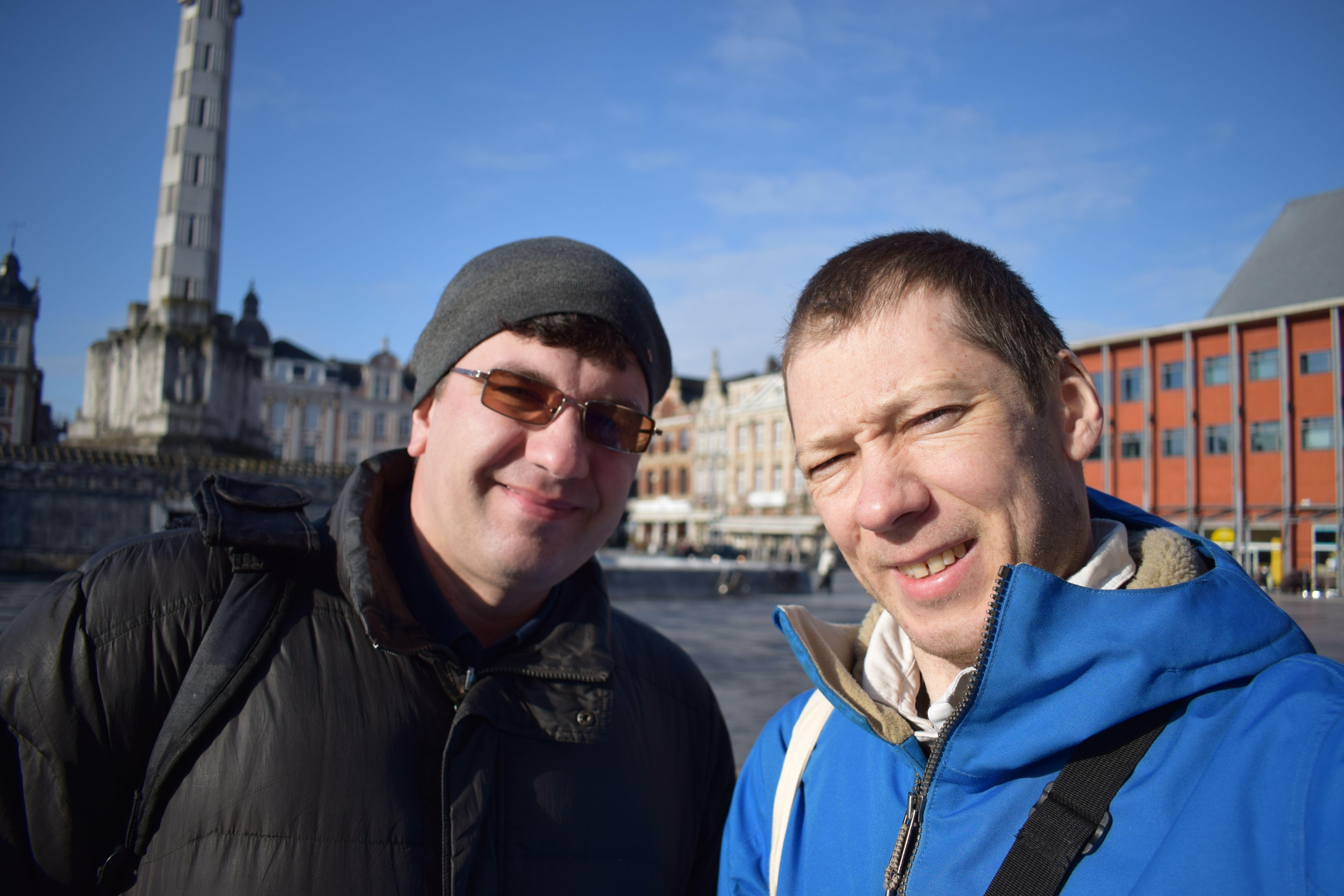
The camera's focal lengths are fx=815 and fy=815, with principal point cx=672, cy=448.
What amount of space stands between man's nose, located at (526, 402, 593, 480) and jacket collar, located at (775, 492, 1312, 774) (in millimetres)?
1055

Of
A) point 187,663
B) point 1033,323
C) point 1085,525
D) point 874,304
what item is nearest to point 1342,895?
point 1085,525

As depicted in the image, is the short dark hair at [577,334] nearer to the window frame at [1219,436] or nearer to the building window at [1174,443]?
the window frame at [1219,436]

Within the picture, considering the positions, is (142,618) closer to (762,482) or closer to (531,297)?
(531,297)

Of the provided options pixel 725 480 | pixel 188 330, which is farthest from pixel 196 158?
pixel 725 480

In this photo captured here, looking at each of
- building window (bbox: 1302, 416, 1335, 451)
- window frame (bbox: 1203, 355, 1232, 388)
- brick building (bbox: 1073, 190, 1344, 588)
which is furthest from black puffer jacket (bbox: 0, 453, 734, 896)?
window frame (bbox: 1203, 355, 1232, 388)

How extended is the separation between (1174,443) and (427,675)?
4280 cm

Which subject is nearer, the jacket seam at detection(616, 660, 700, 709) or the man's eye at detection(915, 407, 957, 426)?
the man's eye at detection(915, 407, 957, 426)

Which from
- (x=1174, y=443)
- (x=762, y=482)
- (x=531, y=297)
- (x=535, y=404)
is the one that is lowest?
(x=535, y=404)

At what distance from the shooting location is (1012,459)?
1.43m

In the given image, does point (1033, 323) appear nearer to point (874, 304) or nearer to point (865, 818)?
point (874, 304)

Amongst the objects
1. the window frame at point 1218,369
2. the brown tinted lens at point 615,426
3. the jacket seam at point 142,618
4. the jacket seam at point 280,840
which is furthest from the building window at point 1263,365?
the jacket seam at point 142,618

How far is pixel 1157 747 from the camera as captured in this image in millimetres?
1201

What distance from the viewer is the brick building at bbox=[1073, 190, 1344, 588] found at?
1313 inches

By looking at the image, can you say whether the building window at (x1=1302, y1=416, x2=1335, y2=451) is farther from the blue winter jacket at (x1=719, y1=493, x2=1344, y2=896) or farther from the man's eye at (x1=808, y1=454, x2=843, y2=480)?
the man's eye at (x1=808, y1=454, x2=843, y2=480)
